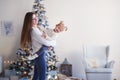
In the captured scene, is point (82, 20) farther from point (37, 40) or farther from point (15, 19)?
point (37, 40)

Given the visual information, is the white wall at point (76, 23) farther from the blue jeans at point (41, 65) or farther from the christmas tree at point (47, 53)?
Answer: the blue jeans at point (41, 65)

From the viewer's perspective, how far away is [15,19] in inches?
224

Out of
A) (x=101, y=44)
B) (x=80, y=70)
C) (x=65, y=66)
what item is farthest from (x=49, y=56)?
(x=101, y=44)

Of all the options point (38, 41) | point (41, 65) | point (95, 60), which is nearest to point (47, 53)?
point (95, 60)

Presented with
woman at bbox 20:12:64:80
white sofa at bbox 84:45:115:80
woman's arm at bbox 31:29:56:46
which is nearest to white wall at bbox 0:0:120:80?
white sofa at bbox 84:45:115:80

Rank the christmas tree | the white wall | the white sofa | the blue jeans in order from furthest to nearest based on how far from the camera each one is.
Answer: the white wall < the christmas tree < the white sofa < the blue jeans

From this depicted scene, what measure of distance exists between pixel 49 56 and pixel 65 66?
59 cm

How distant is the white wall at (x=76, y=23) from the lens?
18.6 ft

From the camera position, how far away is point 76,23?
18.8 ft

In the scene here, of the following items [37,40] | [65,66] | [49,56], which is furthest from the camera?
[65,66]

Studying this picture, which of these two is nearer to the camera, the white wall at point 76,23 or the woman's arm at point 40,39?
the woman's arm at point 40,39

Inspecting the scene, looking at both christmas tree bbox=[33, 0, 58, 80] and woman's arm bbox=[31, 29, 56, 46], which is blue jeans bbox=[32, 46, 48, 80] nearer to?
woman's arm bbox=[31, 29, 56, 46]

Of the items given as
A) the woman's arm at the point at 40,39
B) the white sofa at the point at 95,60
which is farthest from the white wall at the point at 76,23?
the woman's arm at the point at 40,39

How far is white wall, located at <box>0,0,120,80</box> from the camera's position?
5684 mm
